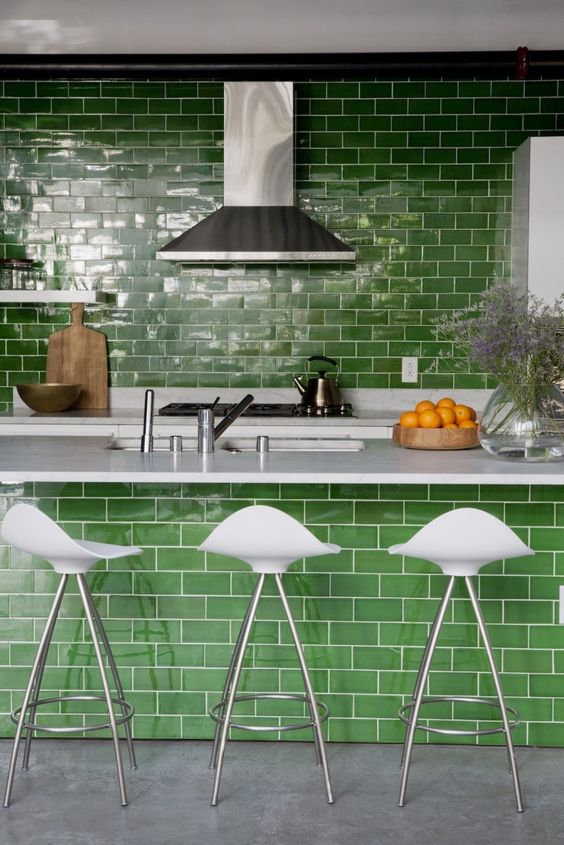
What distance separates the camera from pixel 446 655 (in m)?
3.76

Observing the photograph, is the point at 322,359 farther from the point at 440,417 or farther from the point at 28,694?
the point at 28,694

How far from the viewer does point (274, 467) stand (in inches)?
137

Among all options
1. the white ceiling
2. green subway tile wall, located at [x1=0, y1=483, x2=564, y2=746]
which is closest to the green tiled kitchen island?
green subway tile wall, located at [x1=0, y1=483, x2=564, y2=746]

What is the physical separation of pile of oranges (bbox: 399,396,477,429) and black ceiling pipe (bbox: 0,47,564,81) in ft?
6.92

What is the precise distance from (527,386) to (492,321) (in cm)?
27

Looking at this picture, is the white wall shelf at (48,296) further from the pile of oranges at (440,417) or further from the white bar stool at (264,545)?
the white bar stool at (264,545)

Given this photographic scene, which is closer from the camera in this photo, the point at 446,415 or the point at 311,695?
the point at 311,695

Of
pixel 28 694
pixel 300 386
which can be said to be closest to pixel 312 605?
pixel 28 694

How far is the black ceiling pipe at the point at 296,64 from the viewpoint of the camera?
519 cm

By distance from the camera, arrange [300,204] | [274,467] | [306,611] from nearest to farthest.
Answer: [274,467]
[306,611]
[300,204]

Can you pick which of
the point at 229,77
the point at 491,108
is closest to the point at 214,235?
the point at 229,77

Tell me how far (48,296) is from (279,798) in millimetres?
3228

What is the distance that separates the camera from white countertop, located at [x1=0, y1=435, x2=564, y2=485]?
330 cm

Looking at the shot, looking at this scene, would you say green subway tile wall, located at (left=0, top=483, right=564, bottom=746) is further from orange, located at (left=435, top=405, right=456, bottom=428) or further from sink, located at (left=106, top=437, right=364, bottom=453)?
sink, located at (left=106, top=437, right=364, bottom=453)
